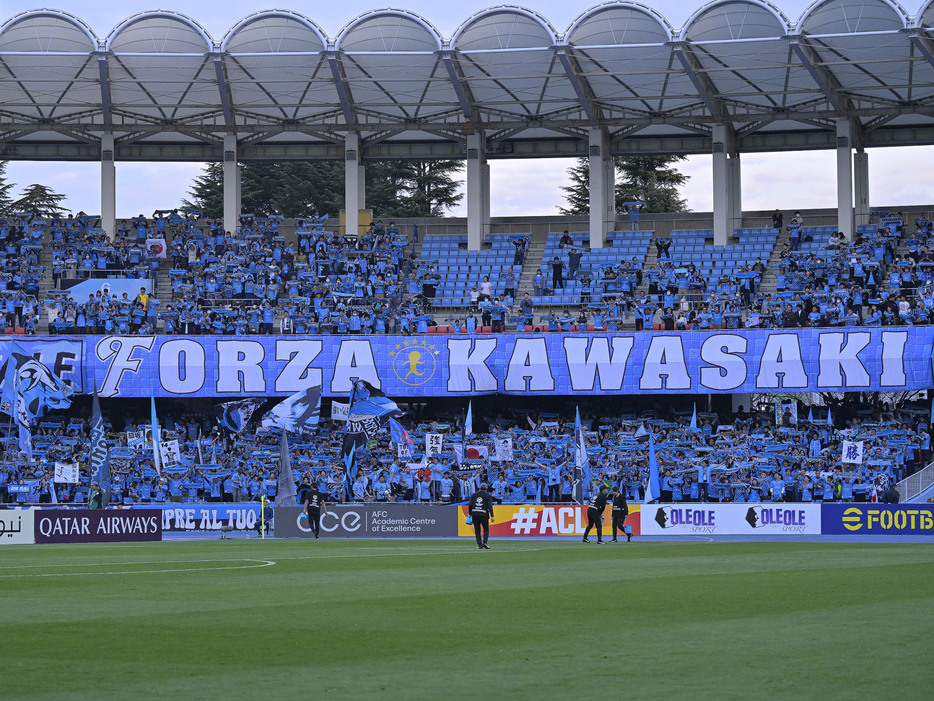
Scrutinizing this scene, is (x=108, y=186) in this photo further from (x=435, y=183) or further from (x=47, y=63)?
(x=435, y=183)

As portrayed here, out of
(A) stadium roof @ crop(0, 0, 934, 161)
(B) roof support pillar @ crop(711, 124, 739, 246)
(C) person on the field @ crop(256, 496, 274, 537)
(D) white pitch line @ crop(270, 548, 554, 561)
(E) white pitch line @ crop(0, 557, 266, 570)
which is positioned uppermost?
(A) stadium roof @ crop(0, 0, 934, 161)

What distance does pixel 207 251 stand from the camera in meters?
53.6

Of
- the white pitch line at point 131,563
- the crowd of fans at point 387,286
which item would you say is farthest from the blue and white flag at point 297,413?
the white pitch line at point 131,563

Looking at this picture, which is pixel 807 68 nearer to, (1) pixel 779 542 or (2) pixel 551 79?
(2) pixel 551 79

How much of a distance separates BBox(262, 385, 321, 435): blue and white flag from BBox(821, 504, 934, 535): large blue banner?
1703cm

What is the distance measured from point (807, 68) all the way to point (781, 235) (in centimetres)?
811

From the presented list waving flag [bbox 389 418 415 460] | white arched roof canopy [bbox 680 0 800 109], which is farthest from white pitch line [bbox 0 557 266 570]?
white arched roof canopy [bbox 680 0 800 109]

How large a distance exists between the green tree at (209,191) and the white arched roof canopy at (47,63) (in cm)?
3032

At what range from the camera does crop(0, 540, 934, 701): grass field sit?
9.50m

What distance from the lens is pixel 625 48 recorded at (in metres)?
48.4

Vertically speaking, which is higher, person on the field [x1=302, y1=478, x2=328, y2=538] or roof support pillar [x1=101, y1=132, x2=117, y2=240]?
roof support pillar [x1=101, y1=132, x2=117, y2=240]

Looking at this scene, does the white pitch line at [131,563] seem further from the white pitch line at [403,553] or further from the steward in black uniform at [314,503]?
the steward in black uniform at [314,503]

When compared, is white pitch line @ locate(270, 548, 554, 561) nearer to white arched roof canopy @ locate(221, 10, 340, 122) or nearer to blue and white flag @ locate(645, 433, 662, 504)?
blue and white flag @ locate(645, 433, 662, 504)

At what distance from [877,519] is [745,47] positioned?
1959cm
